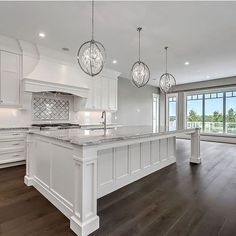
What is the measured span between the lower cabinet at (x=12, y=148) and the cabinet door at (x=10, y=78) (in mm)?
781

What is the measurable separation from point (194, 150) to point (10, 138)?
14.9 ft

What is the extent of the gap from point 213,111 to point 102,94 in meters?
5.75

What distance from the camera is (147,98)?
9078 mm

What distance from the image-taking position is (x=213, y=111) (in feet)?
27.3

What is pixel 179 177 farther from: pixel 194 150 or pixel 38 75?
pixel 38 75

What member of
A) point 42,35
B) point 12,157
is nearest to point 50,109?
point 12,157

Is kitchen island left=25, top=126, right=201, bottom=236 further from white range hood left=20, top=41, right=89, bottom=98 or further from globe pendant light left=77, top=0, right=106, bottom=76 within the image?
white range hood left=20, top=41, right=89, bottom=98

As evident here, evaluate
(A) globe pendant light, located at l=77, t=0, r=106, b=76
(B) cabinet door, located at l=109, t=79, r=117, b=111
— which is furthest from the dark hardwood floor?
(B) cabinet door, located at l=109, t=79, r=117, b=111

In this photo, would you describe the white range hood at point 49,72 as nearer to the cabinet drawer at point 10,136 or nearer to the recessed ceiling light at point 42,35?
the recessed ceiling light at point 42,35

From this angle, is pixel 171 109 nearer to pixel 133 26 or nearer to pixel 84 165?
pixel 133 26

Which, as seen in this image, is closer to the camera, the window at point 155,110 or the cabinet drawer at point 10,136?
the cabinet drawer at point 10,136

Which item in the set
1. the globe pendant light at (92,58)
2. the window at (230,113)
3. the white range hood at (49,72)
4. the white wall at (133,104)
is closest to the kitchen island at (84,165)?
the globe pendant light at (92,58)

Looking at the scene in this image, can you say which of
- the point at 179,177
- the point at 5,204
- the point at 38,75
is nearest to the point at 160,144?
the point at 179,177

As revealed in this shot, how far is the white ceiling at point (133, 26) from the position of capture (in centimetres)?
276
